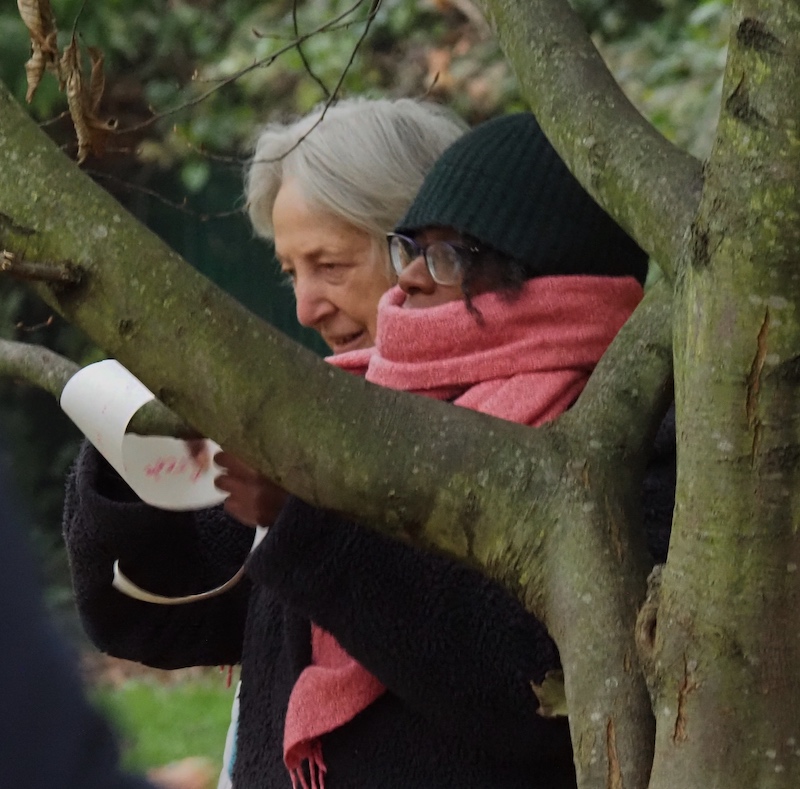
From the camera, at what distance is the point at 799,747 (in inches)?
36.5

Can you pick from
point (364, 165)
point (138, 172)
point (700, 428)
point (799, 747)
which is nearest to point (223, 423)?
point (700, 428)

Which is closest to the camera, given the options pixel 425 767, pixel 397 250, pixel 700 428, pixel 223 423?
pixel 700 428

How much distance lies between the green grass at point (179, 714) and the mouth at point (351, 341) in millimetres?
2477

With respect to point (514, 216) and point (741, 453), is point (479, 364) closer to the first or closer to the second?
point (514, 216)

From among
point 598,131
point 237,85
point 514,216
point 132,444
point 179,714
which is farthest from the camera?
point 237,85

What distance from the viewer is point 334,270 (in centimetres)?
219

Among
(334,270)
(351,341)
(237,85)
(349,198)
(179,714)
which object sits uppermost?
(349,198)

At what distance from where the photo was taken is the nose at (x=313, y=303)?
7.16ft

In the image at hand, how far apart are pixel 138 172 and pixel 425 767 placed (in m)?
4.52

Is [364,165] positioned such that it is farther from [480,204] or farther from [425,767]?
[425,767]

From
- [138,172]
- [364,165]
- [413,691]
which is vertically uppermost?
[364,165]

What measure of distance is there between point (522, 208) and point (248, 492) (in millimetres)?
491

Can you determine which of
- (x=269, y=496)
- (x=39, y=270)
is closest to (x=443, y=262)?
(x=269, y=496)

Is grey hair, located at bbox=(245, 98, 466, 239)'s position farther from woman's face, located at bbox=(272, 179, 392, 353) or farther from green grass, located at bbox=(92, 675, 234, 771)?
green grass, located at bbox=(92, 675, 234, 771)
